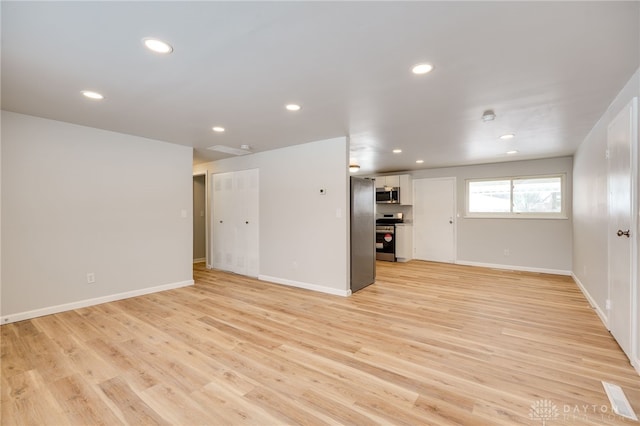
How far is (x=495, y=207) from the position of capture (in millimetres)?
6328

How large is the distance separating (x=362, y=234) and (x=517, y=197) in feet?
12.5

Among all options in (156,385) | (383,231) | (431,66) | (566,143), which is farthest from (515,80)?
(383,231)

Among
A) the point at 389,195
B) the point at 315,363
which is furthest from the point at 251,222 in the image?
the point at 389,195

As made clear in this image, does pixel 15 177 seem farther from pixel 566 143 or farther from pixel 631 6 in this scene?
pixel 566 143

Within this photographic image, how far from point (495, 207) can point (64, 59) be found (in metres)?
7.21

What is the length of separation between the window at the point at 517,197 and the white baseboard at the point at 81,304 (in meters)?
6.31

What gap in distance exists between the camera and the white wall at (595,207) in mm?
2841

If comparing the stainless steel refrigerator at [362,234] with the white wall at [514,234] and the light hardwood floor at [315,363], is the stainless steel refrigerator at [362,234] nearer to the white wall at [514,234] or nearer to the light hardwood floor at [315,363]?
the light hardwood floor at [315,363]

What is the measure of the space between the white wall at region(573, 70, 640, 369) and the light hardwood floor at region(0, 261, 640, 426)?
0.37m

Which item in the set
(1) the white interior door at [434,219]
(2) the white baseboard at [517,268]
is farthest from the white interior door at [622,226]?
(1) the white interior door at [434,219]

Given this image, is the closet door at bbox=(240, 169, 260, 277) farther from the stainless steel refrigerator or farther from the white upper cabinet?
the white upper cabinet

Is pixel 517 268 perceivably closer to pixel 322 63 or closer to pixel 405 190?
pixel 405 190

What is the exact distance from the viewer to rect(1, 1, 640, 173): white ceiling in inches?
62.6

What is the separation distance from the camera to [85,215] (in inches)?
148
